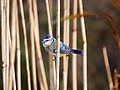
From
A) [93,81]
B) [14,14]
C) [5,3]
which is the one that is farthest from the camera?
[93,81]

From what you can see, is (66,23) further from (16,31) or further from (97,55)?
(97,55)

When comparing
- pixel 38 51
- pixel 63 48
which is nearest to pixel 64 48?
pixel 63 48

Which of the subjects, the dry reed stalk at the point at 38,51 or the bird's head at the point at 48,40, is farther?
the dry reed stalk at the point at 38,51

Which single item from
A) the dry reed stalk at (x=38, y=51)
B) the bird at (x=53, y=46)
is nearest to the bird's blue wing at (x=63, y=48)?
the bird at (x=53, y=46)

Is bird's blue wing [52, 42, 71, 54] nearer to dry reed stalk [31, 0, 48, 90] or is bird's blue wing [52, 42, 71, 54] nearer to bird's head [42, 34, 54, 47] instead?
bird's head [42, 34, 54, 47]

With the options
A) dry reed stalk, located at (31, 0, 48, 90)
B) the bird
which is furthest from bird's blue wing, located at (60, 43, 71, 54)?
dry reed stalk, located at (31, 0, 48, 90)

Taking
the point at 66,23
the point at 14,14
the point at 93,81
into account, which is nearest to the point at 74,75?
the point at 66,23

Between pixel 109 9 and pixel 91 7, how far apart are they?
0.63 feet

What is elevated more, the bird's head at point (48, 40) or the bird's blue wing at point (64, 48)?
the bird's head at point (48, 40)

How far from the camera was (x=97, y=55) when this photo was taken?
4402 millimetres

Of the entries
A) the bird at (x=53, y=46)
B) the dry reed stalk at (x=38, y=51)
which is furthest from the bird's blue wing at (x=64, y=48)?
the dry reed stalk at (x=38, y=51)

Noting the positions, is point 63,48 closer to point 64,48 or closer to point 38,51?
point 64,48

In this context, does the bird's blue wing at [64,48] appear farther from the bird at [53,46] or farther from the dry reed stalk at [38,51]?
the dry reed stalk at [38,51]

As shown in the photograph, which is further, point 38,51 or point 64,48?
point 38,51
